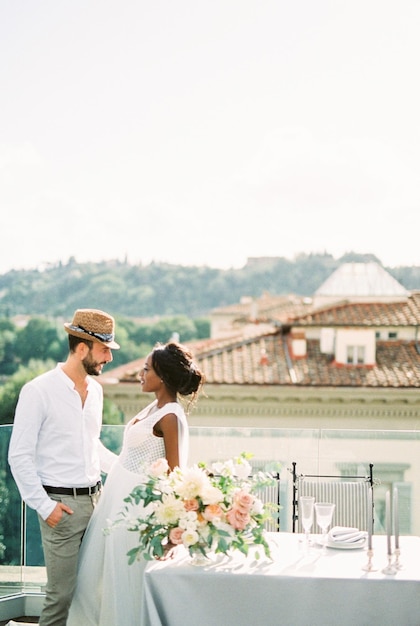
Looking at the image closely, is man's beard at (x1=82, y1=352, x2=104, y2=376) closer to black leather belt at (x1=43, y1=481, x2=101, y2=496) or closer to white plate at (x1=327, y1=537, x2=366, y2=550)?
black leather belt at (x1=43, y1=481, x2=101, y2=496)

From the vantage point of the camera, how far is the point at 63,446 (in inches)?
130

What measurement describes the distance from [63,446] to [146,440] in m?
0.31

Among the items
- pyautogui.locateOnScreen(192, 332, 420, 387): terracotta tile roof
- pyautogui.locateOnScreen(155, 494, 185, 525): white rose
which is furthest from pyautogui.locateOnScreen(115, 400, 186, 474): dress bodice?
pyautogui.locateOnScreen(192, 332, 420, 387): terracotta tile roof

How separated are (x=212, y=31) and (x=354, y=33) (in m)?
11.7

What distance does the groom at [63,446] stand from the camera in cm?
323

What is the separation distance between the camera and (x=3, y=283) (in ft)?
200

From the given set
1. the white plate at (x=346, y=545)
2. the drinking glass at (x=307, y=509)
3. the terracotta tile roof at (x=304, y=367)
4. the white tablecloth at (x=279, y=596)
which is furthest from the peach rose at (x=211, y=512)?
the terracotta tile roof at (x=304, y=367)

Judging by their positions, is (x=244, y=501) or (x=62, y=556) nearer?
(x=244, y=501)

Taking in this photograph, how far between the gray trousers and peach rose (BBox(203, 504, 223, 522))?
0.67 meters

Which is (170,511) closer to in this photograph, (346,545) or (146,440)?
(146,440)

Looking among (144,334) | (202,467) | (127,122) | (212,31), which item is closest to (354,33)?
(212,31)

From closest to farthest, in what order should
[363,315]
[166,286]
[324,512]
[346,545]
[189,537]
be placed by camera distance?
→ [189,537], [324,512], [346,545], [363,315], [166,286]

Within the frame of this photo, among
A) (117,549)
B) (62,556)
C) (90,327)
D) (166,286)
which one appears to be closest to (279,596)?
(117,549)

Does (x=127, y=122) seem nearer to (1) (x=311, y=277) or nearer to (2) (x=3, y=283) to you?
(2) (x=3, y=283)
